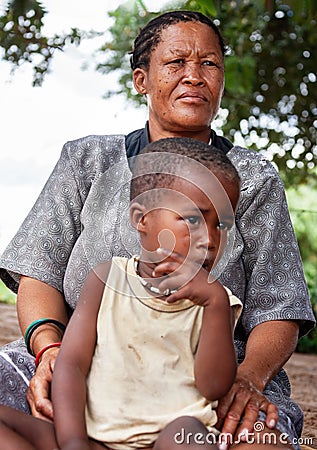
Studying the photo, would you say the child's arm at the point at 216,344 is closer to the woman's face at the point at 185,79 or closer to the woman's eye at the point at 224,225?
the woman's eye at the point at 224,225

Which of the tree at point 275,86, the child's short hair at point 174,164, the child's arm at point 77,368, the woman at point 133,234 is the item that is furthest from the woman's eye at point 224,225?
the tree at point 275,86

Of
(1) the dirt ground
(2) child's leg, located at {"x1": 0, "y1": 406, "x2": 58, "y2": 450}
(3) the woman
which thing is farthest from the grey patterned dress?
(1) the dirt ground

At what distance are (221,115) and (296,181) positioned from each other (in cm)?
91

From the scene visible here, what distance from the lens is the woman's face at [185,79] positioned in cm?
251

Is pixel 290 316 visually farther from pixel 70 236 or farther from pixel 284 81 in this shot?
pixel 284 81

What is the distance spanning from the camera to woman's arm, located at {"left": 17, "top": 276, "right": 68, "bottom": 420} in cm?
200

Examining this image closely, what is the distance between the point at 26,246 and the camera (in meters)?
2.55

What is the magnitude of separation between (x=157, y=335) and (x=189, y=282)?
0.62 ft

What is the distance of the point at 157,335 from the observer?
188 centimetres

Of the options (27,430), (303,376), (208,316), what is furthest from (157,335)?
(303,376)

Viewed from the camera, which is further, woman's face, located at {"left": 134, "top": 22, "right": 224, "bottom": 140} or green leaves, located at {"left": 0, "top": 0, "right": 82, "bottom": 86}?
green leaves, located at {"left": 0, "top": 0, "right": 82, "bottom": 86}

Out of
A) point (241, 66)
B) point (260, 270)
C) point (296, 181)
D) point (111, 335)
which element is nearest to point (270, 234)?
point (260, 270)

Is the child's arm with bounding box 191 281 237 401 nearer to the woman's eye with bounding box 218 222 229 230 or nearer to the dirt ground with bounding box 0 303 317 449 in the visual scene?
the woman's eye with bounding box 218 222 229 230

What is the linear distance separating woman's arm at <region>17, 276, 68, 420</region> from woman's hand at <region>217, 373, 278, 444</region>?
1.42 ft
